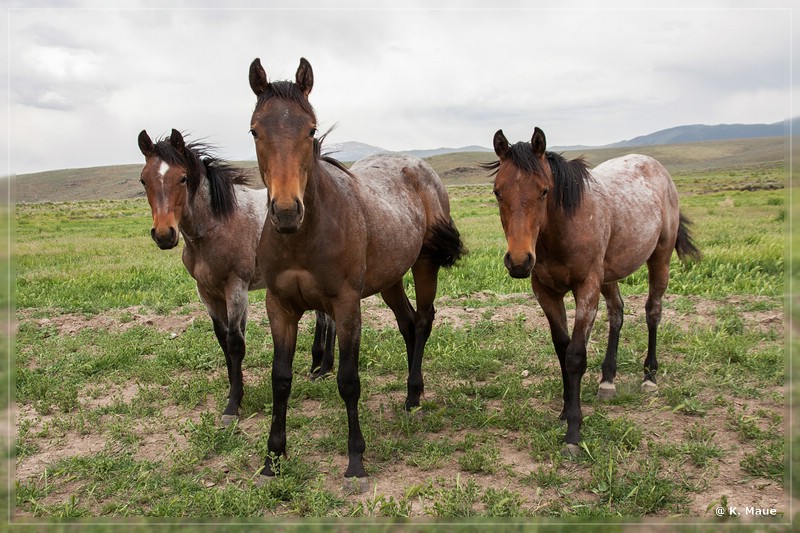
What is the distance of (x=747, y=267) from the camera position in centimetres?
974

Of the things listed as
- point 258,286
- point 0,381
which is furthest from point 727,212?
point 0,381

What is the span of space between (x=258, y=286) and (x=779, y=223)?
53.9ft

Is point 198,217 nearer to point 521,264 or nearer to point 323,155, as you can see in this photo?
point 323,155

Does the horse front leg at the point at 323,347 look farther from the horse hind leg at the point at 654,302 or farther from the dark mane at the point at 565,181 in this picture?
the horse hind leg at the point at 654,302

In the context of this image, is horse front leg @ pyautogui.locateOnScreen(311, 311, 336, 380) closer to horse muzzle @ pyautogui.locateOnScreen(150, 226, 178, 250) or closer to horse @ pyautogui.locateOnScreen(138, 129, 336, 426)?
horse @ pyautogui.locateOnScreen(138, 129, 336, 426)

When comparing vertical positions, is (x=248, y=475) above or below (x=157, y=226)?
below

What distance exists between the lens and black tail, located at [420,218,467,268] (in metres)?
5.64

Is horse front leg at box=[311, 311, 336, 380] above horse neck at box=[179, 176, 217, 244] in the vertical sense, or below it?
below

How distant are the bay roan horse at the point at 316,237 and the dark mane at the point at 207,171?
1499mm

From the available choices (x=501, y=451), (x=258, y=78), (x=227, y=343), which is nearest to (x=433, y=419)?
(x=501, y=451)

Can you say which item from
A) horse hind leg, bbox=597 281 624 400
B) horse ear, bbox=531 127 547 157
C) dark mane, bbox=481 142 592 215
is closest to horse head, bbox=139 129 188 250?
dark mane, bbox=481 142 592 215

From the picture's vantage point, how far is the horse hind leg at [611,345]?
17.7ft

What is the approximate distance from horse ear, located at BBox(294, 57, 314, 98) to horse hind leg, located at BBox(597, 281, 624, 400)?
12.3 feet

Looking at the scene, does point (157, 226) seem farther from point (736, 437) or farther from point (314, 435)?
point (736, 437)
